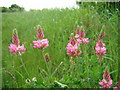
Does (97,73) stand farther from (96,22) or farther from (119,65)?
(96,22)

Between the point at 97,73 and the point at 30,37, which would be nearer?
the point at 97,73

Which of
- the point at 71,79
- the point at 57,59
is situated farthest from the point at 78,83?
the point at 57,59

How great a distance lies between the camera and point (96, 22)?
2518mm

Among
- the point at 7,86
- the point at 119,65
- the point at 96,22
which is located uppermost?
the point at 96,22

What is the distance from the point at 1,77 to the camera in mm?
1445

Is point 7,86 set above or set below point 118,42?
below

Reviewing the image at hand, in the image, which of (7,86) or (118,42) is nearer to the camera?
(7,86)

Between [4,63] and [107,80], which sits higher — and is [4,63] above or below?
below

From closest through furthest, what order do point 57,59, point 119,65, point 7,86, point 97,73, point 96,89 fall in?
point 96,89, point 97,73, point 7,86, point 119,65, point 57,59

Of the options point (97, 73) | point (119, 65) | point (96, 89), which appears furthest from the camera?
point (119, 65)

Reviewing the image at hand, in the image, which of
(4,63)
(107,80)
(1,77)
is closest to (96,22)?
(4,63)

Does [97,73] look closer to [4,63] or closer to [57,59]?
[57,59]

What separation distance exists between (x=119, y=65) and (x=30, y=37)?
1.29 metres

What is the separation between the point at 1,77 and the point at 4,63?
0.37m
